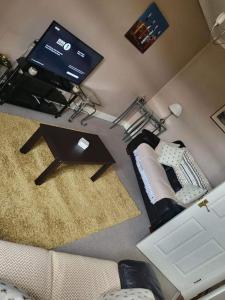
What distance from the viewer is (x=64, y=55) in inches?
135

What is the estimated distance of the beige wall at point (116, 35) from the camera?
3.11 metres

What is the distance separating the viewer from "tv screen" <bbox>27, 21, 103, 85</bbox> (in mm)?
3150

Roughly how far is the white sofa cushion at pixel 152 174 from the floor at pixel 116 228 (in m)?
0.25

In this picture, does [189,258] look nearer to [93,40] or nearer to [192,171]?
[192,171]

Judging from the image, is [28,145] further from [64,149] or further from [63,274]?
[63,274]

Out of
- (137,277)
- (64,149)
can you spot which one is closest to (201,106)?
(64,149)

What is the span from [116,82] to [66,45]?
1403 mm

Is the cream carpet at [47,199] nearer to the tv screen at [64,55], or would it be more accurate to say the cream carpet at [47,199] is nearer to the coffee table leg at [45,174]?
the coffee table leg at [45,174]

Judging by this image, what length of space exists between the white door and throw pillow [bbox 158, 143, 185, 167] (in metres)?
1.37

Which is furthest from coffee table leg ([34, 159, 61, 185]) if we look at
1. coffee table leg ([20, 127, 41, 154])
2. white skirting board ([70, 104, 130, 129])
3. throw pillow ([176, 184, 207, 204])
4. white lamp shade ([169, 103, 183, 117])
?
white lamp shade ([169, 103, 183, 117])

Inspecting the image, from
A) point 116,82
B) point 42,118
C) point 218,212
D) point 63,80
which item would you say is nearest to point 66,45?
point 63,80

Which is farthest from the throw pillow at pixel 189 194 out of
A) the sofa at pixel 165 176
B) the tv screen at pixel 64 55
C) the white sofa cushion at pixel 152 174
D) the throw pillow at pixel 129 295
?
the tv screen at pixel 64 55

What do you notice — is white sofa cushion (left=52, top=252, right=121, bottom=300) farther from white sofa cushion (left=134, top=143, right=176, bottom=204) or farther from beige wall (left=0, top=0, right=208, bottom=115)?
beige wall (left=0, top=0, right=208, bottom=115)

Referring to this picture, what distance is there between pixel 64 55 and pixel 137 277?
2.70 metres
